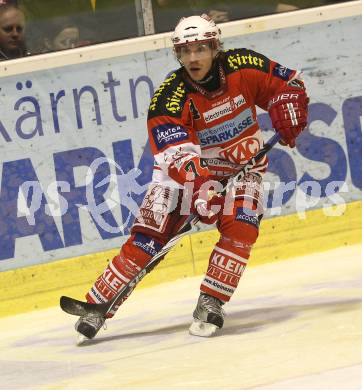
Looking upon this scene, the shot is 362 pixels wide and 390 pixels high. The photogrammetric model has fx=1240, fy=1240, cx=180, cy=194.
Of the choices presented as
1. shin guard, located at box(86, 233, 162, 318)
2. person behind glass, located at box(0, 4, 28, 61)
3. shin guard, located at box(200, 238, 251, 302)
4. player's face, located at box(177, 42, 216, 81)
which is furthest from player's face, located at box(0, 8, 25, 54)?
shin guard, located at box(200, 238, 251, 302)

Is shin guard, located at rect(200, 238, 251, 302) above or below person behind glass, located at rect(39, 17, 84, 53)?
below

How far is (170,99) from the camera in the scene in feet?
17.7

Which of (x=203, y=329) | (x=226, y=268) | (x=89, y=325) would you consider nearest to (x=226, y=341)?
(x=203, y=329)

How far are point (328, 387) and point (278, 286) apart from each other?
2564 mm

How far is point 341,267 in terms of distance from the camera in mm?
6633

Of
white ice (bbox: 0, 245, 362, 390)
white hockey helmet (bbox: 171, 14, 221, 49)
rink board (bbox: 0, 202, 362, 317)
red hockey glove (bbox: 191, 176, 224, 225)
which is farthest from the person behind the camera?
rink board (bbox: 0, 202, 362, 317)

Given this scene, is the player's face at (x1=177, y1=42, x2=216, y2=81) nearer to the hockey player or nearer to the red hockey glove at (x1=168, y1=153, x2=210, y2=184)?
the hockey player

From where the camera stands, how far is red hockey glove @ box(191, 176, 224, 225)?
521 centimetres

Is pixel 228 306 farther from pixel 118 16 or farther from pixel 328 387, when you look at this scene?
pixel 328 387

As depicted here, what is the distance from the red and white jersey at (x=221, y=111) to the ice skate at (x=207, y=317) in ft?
1.80

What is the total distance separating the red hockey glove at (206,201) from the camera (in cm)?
521

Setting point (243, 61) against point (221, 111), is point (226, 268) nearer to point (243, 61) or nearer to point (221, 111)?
point (221, 111)

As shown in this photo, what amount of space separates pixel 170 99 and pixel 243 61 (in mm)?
393

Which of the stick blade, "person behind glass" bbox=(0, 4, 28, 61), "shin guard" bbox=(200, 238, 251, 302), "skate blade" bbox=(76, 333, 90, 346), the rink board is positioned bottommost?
the rink board
